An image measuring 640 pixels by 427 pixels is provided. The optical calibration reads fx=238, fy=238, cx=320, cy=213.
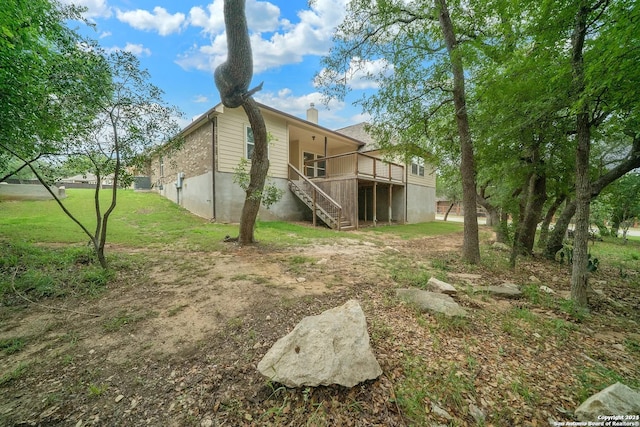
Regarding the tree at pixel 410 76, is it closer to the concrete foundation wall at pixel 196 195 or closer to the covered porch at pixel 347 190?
the covered porch at pixel 347 190

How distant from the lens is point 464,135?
17.3 ft

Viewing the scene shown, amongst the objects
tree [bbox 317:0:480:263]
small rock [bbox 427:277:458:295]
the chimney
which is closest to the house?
the chimney

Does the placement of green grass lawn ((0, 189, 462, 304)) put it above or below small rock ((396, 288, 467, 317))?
above

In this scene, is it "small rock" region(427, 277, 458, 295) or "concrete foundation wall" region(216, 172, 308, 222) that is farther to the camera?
"concrete foundation wall" region(216, 172, 308, 222)

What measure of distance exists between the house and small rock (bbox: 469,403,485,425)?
792 centimetres

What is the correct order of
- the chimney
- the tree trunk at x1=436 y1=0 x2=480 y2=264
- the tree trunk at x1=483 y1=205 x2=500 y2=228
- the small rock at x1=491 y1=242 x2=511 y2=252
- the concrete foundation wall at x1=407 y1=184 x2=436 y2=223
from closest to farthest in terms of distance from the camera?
the tree trunk at x1=436 y1=0 x2=480 y2=264, the small rock at x1=491 y1=242 x2=511 y2=252, the tree trunk at x1=483 y1=205 x2=500 y2=228, the chimney, the concrete foundation wall at x1=407 y1=184 x2=436 y2=223

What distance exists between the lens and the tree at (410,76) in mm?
5457

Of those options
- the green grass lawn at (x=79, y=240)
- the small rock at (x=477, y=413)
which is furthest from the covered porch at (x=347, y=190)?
the small rock at (x=477, y=413)

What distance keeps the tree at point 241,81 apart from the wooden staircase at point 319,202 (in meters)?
4.76

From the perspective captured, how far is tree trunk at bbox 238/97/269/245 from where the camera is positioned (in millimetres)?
6001

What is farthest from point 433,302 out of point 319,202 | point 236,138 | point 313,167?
point 313,167

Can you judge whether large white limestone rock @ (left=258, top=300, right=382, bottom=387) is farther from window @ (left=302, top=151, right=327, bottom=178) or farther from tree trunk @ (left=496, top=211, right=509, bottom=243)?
window @ (left=302, top=151, right=327, bottom=178)

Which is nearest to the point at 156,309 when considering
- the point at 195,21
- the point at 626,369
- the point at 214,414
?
the point at 214,414

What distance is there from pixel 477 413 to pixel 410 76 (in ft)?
22.3
